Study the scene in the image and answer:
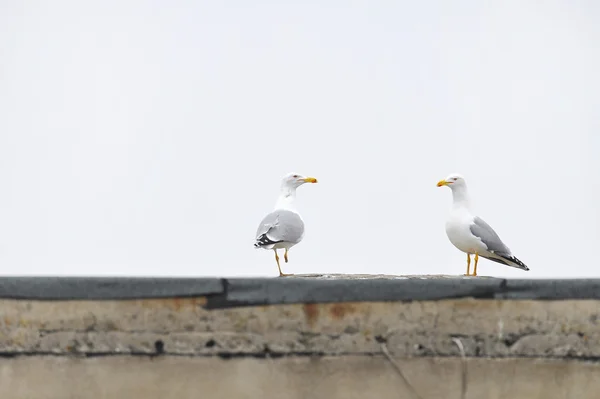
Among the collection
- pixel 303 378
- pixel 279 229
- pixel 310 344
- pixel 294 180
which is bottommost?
pixel 303 378

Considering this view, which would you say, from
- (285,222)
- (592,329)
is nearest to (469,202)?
(285,222)

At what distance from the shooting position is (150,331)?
4.49 metres

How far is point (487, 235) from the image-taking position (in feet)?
36.4

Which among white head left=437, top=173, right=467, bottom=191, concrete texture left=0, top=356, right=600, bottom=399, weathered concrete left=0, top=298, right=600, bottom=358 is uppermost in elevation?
white head left=437, top=173, right=467, bottom=191

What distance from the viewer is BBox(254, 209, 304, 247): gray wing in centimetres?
1109

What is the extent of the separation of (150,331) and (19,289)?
2.02 feet

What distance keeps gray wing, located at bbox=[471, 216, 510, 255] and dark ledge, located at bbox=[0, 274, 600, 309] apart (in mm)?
6591

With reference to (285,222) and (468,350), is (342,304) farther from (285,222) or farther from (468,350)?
(285,222)

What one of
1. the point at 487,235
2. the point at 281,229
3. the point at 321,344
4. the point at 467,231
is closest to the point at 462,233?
the point at 467,231

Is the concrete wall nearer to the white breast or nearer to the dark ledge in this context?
the dark ledge

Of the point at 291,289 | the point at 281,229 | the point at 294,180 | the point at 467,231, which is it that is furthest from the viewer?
the point at 294,180

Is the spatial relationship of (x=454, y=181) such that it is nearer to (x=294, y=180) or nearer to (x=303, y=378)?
(x=294, y=180)

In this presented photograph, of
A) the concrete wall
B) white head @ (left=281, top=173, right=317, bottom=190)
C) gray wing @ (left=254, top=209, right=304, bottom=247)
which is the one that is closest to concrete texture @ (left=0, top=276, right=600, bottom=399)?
the concrete wall

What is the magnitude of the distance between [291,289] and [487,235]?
22.9ft
